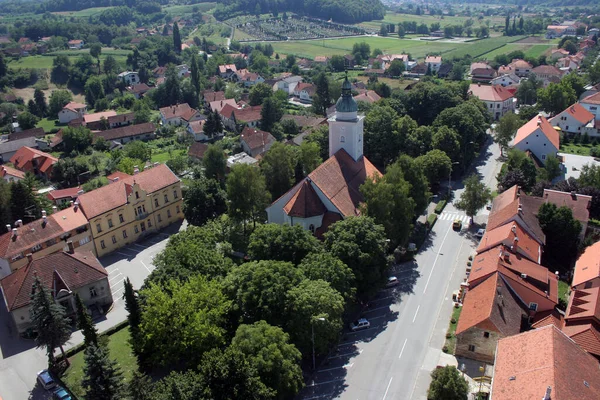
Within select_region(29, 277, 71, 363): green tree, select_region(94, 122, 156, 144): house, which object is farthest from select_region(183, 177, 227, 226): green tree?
select_region(94, 122, 156, 144): house

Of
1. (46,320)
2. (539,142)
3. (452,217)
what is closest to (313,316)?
(46,320)

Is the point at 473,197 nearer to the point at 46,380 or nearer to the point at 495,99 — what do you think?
the point at 46,380

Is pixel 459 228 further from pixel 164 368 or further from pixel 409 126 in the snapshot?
pixel 164 368

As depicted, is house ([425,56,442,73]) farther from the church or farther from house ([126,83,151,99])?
the church

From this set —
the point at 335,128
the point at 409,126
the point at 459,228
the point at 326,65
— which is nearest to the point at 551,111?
the point at 409,126

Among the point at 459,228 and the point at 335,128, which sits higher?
the point at 335,128
